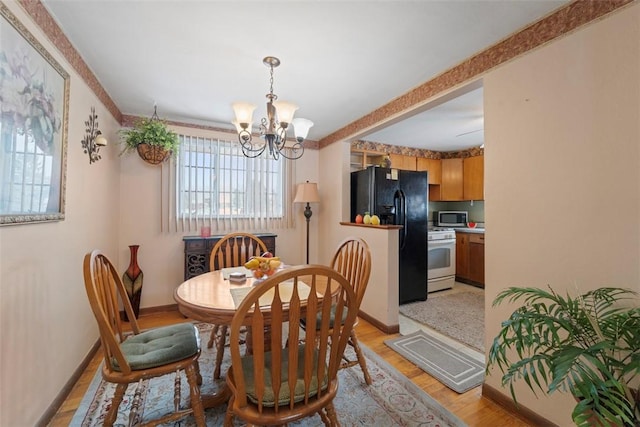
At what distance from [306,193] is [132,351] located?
8.35 ft

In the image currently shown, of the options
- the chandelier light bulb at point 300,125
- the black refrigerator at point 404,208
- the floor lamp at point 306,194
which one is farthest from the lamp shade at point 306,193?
the chandelier light bulb at point 300,125

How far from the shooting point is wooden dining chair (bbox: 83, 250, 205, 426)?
1249 mm

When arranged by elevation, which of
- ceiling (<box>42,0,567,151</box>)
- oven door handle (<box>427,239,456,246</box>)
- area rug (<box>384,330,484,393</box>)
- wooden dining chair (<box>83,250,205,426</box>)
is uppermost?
ceiling (<box>42,0,567,151</box>)

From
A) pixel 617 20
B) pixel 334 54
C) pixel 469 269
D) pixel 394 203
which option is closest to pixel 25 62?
pixel 334 54

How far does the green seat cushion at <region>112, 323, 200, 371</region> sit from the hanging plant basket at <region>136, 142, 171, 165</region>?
2011 millimetres

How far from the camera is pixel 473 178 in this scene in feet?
15.3

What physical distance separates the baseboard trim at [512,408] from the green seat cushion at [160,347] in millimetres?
1869

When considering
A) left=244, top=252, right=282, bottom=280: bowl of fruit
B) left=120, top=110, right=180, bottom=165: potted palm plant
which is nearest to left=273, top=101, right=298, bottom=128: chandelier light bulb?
left=244, top=252, right=282, bottom=280: bowl of fruit

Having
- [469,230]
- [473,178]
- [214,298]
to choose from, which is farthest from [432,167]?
[214,298]

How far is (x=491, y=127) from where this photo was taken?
1812mm

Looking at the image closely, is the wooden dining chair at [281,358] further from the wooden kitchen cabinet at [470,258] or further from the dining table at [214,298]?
the wooden kitchen cabinet at [470,258]

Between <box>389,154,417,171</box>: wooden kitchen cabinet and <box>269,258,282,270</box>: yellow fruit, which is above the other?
<box>389,154,417,171</box>: wooden kitchen cabinet

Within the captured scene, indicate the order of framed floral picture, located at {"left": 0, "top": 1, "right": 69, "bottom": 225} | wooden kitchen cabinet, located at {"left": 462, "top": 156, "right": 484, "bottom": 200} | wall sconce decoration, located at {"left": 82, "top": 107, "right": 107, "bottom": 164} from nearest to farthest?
framed floral picture, located at {"left": 0, "top": 1, "right": 69, "bottom": 225} < wall sconce decoration, located at {"left": 82, "top": 107, "right": 107, "bottom": 164} < wooden kitchen cabinet, located at {"left": 462, "top": 156, "right": 484, "bottom": 200}

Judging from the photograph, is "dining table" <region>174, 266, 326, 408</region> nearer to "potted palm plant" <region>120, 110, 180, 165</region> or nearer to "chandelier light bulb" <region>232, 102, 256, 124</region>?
"chandelier light bulb" <region>232, 102, 256, 124</region>
